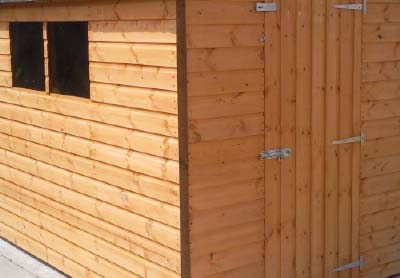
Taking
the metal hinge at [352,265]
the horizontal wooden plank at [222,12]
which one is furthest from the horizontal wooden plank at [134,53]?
the metal hinge at [352,265]

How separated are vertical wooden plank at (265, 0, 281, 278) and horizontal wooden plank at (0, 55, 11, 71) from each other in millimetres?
3364

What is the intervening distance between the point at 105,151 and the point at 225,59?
1.46m

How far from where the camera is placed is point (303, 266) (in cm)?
621

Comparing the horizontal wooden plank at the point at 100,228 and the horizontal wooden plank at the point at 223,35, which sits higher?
the horizontal wooden plank at the point at 223,35

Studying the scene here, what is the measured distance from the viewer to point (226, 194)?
5637mm

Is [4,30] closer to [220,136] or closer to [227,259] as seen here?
[220,136]

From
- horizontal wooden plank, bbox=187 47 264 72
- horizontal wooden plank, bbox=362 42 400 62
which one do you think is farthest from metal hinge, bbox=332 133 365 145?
horizontal wooden plank, bbox=187 47 264 72

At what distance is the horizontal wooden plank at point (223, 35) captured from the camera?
17.5 feet

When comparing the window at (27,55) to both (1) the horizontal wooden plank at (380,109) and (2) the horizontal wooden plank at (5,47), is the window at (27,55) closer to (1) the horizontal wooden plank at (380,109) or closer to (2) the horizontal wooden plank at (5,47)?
(2) the horizontal wooden plank at (5,47)

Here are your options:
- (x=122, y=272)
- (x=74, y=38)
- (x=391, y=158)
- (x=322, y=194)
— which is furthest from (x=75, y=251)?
(x=391, y=158)

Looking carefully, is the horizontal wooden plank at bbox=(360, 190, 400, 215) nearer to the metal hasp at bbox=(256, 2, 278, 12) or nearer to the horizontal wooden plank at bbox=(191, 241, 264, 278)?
the horizontal wooden plank at bbox=(191, 241, 264, 278)

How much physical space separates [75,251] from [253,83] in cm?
253

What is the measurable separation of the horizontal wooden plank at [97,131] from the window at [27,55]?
0.92 ft

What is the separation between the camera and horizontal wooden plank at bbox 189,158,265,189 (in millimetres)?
5473
